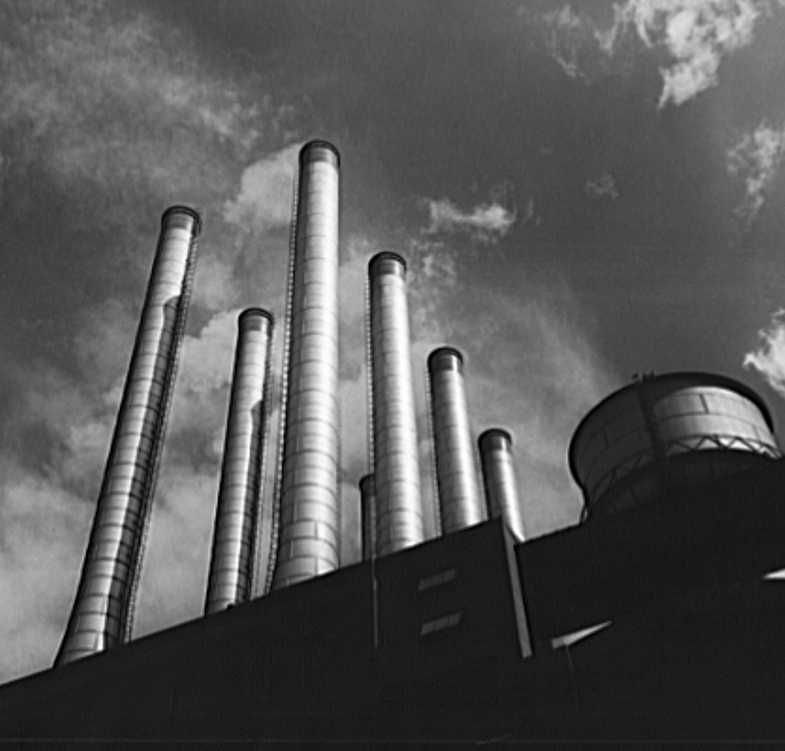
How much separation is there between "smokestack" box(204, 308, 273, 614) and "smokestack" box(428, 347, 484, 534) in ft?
21.7

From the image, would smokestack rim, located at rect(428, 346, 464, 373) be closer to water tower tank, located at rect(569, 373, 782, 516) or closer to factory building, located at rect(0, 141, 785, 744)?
factory building, located at rect(0, 141, 785, 744)

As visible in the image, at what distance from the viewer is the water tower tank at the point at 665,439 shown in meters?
16.3

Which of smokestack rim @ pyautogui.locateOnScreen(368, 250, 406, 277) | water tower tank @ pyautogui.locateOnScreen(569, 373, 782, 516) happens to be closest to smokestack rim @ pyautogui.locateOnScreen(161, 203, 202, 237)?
smokestack rim @ pyautogui.locateOnScreen(368, 250, 406, 277)

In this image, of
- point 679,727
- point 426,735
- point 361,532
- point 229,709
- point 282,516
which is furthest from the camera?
point 361,532

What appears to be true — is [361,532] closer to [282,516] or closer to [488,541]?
[282,516]

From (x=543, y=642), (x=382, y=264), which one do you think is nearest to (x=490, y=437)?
(x=382, y=264)

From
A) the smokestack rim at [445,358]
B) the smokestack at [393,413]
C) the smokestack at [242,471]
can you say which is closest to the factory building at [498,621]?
the smokestack at [393,413]

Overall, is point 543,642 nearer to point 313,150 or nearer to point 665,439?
point 665,439

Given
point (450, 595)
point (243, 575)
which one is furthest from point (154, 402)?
point (450, 595)

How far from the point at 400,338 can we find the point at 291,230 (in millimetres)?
5441

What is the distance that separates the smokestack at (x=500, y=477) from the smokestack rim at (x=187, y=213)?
46.6 feet

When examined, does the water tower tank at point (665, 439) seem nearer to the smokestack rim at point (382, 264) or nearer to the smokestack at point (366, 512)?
the smokestack rim at point (382, 264)

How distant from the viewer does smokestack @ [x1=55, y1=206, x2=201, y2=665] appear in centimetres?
2427

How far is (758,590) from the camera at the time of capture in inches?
542
